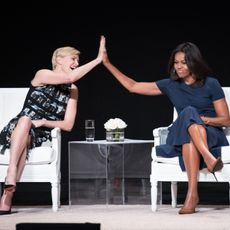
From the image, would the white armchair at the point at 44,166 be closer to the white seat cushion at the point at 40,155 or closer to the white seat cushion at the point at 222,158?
the white seat cushion at the point at 40,155

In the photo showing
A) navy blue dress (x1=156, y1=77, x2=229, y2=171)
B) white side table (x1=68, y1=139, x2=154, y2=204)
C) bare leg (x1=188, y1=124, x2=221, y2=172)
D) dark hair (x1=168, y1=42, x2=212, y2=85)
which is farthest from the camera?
white side table (x1=68, y1=139, x2=154, y2=204)

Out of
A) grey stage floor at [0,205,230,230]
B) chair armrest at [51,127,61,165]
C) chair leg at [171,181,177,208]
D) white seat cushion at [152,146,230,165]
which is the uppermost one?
chair armrest at [51,127,61,165]

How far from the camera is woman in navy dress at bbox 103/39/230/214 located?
538cm

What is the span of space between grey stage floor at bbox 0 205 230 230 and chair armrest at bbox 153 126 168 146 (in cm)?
47

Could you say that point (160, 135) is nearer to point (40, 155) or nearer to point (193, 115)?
point (193, 115)

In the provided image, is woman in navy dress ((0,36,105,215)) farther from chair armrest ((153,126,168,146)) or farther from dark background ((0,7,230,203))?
dark background ((0,7,230,203))

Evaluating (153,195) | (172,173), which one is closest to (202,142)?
(172,173)

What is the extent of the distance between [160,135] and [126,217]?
89 centimetres

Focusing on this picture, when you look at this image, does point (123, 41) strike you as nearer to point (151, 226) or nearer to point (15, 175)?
point (15, 175)

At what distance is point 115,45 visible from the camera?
736cm

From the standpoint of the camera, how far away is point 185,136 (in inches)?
214

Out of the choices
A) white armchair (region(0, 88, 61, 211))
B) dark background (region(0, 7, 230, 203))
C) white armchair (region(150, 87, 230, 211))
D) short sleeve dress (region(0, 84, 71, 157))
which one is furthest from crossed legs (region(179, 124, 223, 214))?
dark background (region(0, 7, 230, 203))

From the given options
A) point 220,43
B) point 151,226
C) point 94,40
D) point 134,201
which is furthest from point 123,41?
point 151,226

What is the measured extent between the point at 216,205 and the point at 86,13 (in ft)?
7.30
